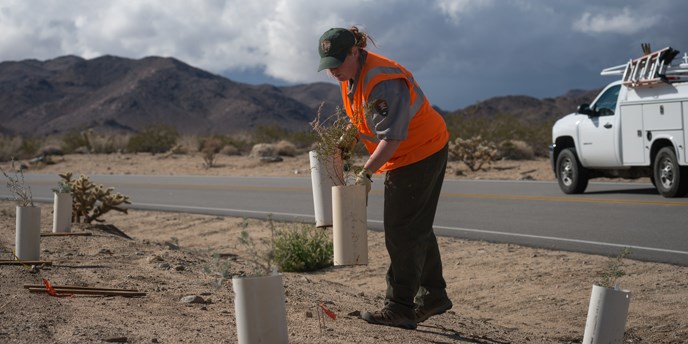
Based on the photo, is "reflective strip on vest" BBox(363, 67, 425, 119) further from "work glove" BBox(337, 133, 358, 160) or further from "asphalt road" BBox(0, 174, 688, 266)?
"asphalt road" BBox(0, 174, 688, 266)

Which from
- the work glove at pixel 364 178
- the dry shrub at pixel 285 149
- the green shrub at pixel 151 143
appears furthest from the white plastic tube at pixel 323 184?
the green shrub at pixel 151 143

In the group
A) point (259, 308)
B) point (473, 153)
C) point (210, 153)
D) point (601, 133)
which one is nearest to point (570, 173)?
point (601, 133)

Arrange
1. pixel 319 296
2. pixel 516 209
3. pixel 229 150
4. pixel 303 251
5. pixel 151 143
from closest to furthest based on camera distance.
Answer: pixel 319 296 → pixel 303 251 → pixel 516 209 → pixel 229 150 → pixel 151 143

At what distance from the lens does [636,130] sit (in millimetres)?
16781

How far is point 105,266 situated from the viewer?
8641 mm

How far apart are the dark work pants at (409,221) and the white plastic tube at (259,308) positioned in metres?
1.31

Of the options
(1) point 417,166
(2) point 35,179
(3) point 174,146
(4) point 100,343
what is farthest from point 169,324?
(3) point 174,146

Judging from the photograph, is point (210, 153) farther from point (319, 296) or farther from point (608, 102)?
point (319, 296)

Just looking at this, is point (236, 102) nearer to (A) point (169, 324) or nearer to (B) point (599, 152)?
(B) point (599, 152)

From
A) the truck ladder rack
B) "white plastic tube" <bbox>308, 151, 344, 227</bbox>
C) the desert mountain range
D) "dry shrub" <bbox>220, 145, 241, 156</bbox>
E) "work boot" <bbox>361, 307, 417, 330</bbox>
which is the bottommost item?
"work boot" <bbox>361, 307, 417, 330</bbox>

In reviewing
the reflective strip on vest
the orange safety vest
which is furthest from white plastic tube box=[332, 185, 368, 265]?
the reflective strip on vest

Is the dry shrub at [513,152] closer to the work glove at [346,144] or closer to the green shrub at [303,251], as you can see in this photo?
the green shrub at [303,251]

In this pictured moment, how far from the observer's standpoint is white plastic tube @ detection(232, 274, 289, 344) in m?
5.18

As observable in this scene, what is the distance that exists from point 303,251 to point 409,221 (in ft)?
16.0
